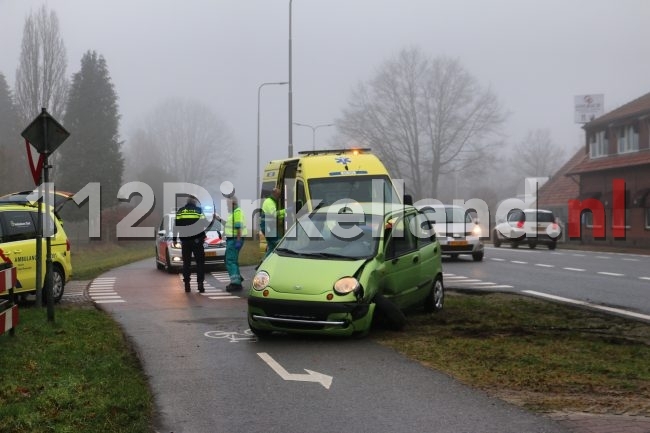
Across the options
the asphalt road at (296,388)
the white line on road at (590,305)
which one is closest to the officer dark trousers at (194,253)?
the asphalt road at (296,388)

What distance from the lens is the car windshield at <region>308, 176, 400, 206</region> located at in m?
16.8

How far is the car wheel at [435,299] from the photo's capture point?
1118cm

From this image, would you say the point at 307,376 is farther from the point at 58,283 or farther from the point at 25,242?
the point at 58,283

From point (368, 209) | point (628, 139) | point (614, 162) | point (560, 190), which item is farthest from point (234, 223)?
point (560, 190)

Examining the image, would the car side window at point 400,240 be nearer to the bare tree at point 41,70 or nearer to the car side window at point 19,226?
the car side window at point 19,226

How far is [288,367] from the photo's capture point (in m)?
7.64

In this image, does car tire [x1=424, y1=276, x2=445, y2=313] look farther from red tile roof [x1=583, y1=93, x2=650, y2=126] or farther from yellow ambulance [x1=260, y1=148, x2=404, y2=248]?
red tile roof [x1=583, y1=93, x2=650, y2=126]

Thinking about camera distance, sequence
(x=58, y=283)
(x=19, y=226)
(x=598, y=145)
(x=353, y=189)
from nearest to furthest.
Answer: (x=19, y=226) → (x=58, y=283) → (x=353, y=189) → (x=598, y=145)

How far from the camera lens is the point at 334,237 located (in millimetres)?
10016

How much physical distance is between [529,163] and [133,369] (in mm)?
107788

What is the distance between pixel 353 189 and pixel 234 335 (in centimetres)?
794

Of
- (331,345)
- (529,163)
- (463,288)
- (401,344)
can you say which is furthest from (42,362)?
(529,163)

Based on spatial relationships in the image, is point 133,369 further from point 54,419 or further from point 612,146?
point 612,146

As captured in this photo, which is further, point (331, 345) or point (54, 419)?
point (331, 345)
